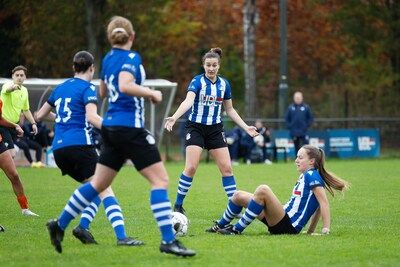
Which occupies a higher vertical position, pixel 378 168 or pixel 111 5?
pixel 111 5

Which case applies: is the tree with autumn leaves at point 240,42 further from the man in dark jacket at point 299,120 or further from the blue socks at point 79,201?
the blue socks at point 79,201

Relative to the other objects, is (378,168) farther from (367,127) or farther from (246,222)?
(246,222)

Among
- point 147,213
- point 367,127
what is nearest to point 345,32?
point 367,127

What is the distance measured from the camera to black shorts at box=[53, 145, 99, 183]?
1025 centimetres

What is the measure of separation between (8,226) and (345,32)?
32.2m

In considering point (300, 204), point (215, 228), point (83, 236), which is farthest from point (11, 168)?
point (300, 204)

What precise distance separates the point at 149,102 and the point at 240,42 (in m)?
20.7

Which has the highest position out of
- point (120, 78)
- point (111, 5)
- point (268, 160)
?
point (111, 5)

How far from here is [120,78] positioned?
29.5 ft

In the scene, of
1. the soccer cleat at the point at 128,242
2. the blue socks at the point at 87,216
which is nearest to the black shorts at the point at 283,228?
the soccer cleat at the point at 128,242

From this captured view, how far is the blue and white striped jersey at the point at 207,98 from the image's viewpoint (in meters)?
13.1

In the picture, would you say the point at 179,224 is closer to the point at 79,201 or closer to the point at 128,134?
the point at 79,201

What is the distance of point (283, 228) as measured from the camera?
1089cm

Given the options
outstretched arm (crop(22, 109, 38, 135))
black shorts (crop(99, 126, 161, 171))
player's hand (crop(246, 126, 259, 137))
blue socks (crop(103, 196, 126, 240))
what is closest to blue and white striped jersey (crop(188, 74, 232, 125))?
player's hand (crop(246, 126, 259, 137))
